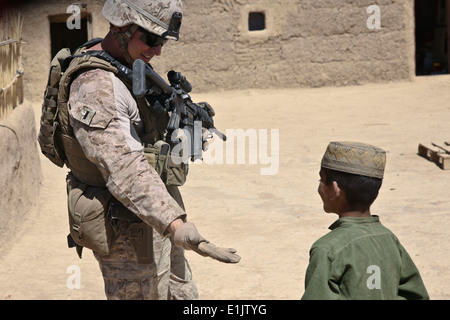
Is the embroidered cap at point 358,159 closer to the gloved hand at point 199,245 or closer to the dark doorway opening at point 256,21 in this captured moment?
the gloved hand at point 199,245

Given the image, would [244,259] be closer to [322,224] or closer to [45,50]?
[322,224]

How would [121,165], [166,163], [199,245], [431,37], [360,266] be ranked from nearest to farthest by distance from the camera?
[360,266]
[199,245]
[121,165]
[166,163]
[431,37]

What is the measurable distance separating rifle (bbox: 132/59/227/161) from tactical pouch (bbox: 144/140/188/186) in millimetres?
68

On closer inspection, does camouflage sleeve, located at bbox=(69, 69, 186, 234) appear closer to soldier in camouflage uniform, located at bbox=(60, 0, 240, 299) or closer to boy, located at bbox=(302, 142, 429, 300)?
soldier in camouflage uniform, located at bbox=(60, 0, 240, 299)

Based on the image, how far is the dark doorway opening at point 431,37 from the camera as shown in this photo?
14.3 meters

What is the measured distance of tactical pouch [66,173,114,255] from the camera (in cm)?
286

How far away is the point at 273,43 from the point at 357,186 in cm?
1013

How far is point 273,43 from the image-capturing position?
39.8ft

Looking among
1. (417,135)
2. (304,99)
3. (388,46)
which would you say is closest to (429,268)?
(417,135)
